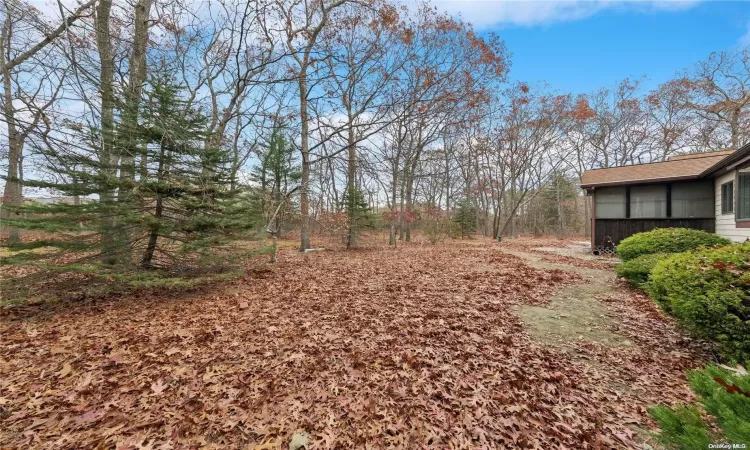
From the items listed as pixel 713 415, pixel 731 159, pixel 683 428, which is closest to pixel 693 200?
pixel 731 159

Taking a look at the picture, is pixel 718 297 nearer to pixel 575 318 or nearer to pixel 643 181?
pixel 575 318

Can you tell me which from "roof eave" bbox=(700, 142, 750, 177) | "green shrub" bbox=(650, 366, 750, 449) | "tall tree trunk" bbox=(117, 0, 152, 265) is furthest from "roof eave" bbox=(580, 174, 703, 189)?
"tall tree trunk" bbox=(117, 0, 152, 265)

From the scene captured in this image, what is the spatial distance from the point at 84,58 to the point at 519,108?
21406mm

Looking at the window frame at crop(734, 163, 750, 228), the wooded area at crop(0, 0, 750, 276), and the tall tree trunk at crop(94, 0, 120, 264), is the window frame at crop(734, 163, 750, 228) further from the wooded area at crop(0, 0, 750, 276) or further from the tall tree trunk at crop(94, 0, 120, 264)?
the tall tree trunk at crop(94, 0, 120, 264)

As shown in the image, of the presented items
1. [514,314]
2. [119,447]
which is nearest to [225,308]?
[119,447]

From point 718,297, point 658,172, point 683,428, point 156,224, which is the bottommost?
point 683,428

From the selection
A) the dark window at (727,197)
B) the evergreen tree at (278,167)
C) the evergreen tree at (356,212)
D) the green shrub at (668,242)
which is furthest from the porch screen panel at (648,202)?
the evergreen tree at (278,167)

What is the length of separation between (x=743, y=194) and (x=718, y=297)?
7327mm

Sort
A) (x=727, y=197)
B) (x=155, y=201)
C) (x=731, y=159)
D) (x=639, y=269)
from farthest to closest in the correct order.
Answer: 1. (x=727, y=197)
2. (x=731, y=159)
3. (x=639, y=269)
4. (x=155, y=201)

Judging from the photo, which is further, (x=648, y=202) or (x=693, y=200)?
(x=648, y=202)

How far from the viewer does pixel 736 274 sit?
2838 mm

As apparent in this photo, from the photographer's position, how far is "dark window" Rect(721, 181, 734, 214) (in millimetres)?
7901

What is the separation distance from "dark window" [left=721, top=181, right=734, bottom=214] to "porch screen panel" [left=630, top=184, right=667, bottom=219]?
1708 mm

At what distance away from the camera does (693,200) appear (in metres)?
9.68
